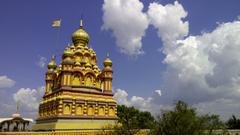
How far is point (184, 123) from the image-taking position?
22703 mm

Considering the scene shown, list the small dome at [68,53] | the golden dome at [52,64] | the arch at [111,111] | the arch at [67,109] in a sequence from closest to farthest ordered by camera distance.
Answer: the arch at [67,109] → the small dome at [68,53] → the arch at [111,111] → the golden dome at [52,64]

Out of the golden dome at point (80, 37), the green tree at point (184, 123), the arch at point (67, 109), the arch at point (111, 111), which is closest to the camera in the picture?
the green tree at point (184, 123)

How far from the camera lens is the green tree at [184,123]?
2273 centimetres

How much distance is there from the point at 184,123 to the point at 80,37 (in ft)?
104

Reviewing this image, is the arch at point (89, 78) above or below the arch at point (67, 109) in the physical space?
above

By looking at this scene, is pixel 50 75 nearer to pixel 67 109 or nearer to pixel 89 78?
pixel 89 78

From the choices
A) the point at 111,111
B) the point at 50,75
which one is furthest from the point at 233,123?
the point at 50,75

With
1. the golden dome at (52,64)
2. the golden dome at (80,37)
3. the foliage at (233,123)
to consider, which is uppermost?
the golden dome at (80,37)

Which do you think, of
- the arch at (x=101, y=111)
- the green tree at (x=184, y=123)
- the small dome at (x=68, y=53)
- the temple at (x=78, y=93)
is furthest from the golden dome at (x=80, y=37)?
the green tree at (x=184, y=123)

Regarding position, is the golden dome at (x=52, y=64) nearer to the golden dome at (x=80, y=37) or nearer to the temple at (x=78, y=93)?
the temple at (x=78, y=93)

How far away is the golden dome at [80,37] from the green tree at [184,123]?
29233 millimetres

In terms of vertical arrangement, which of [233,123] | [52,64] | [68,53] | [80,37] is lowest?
[233,123]

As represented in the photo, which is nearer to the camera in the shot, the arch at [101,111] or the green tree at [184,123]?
the green tree at [184,123]

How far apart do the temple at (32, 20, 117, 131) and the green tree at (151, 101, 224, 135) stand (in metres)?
18.8
